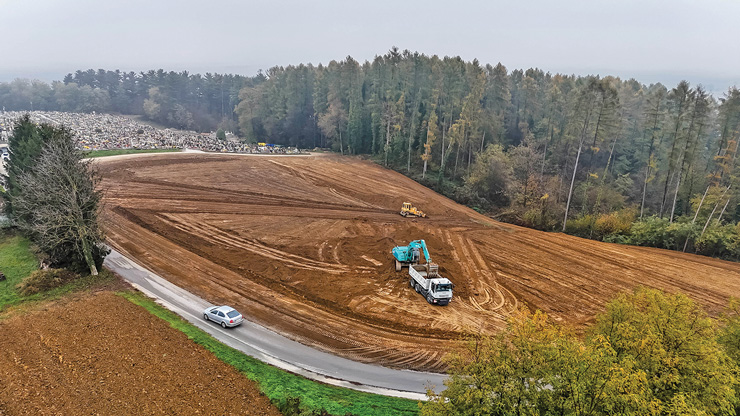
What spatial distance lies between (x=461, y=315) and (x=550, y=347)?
585 inches

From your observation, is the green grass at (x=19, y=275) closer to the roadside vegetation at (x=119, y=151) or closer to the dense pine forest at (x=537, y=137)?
the roadside vegetation at (x=119, y=151)

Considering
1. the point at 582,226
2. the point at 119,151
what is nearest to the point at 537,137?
the point at 582,226

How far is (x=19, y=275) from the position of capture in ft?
83.5

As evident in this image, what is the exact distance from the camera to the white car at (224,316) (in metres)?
21.7

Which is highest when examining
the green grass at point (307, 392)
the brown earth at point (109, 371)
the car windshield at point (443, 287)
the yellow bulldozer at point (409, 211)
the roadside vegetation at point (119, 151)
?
the roadside vegetation at point (119, 151)

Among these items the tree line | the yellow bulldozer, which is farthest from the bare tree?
the tree line

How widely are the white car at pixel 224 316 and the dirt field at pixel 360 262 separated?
5.29 ft

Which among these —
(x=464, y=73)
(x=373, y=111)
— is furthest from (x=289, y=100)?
(x=464, y=73)

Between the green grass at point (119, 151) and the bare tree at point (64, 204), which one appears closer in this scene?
the bare tree at point (64, 204)

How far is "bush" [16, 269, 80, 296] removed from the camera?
23.2 metres

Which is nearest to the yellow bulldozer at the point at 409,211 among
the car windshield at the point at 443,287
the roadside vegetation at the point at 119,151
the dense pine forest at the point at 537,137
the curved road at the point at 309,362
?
the dense pine forest at the point at 537,137

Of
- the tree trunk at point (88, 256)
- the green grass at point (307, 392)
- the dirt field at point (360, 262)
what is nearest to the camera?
the green grass at point (307, 392)

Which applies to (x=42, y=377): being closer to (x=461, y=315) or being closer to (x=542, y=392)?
(x=542, y=392)

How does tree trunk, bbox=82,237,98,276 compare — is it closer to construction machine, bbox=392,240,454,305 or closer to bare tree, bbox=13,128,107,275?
bare tree, bbox=13,128,107,275
